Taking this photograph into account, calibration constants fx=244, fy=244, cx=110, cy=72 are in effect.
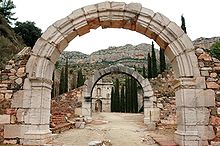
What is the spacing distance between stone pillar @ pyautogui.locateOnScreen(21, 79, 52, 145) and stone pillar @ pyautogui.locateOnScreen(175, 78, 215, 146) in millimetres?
3270

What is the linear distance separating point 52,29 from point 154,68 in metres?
19.1

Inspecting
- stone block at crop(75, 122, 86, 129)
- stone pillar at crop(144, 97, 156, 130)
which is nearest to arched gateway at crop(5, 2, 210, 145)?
stone block at crop(75, 122, 86, 129)

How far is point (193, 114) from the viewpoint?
5.73m

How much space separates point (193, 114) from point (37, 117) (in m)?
3.70

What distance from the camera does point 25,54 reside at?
6340 mm

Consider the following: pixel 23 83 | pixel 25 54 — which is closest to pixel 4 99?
pixel 23 83

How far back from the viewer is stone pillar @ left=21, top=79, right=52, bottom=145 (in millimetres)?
5711

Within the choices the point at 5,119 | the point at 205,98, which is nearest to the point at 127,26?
the point at 205,98

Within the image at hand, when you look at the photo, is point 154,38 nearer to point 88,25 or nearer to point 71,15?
point 88,25

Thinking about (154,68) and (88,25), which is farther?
(154,68)

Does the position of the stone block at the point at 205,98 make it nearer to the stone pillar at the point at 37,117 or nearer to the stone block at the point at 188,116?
the stone block at the point at 188,116

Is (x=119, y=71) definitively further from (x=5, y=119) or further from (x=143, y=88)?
(x=5, y=119)

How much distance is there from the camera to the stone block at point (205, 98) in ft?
18.9

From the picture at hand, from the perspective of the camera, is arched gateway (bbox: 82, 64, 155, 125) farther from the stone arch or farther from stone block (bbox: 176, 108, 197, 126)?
stone block (bbox: 176, 108, 197, 126)
